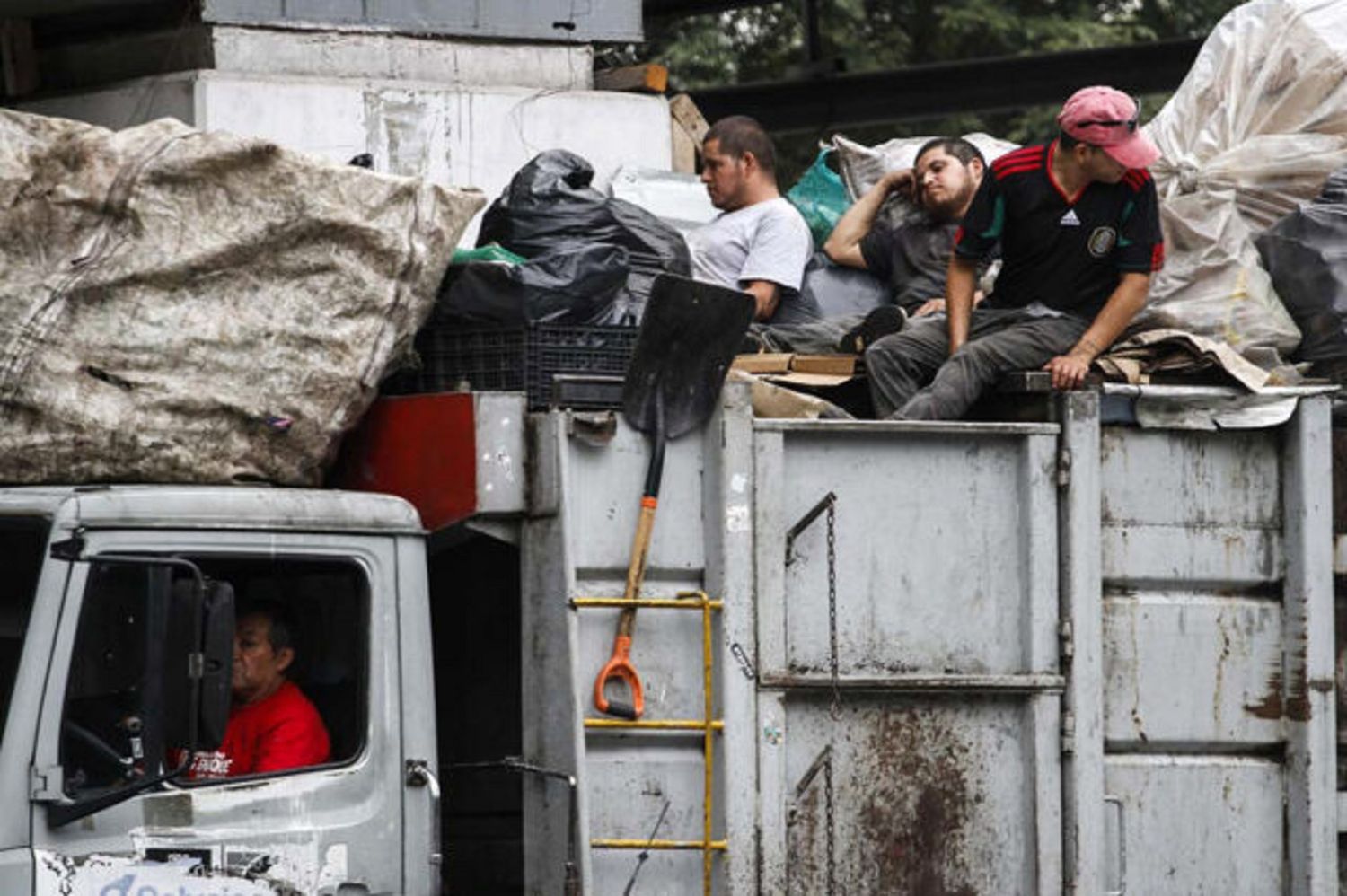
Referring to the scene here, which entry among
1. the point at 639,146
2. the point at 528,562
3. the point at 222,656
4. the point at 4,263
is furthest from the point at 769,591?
the point at 639,146

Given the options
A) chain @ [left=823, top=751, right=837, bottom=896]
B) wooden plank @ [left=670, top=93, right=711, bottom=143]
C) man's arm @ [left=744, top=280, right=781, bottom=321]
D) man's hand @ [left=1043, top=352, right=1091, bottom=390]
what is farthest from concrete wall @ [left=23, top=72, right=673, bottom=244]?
chain @ [left=823, top=751, right=837, bottom=896]

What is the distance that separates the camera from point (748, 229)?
7.53 m

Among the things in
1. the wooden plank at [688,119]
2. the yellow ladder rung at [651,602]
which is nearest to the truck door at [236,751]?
the yellow ladder rung at [651,602]

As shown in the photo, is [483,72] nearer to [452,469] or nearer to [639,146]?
[639,146]

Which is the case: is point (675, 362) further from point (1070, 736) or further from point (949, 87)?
point (949, 87)

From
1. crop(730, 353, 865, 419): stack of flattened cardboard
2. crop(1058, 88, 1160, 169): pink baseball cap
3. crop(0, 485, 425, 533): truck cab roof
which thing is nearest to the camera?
crop(0, 485, 425, 533): truck cab roof

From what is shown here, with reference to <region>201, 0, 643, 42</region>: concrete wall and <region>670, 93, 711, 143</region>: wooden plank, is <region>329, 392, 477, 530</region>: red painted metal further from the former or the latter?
<region>670, 93, 711, 143</region>: wooden plank

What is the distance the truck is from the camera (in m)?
5.33

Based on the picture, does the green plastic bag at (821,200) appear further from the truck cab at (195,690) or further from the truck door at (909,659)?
the truck cab at (195,690)

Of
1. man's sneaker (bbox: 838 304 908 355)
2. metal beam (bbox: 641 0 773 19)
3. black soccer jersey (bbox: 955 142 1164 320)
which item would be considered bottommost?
man's sneaker (bbox: 838 304 908 355)

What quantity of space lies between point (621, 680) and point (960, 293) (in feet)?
5.68

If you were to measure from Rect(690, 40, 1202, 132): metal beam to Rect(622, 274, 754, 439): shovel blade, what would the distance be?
6.82 m

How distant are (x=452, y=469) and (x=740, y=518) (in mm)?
695

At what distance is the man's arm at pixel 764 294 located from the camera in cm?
727
